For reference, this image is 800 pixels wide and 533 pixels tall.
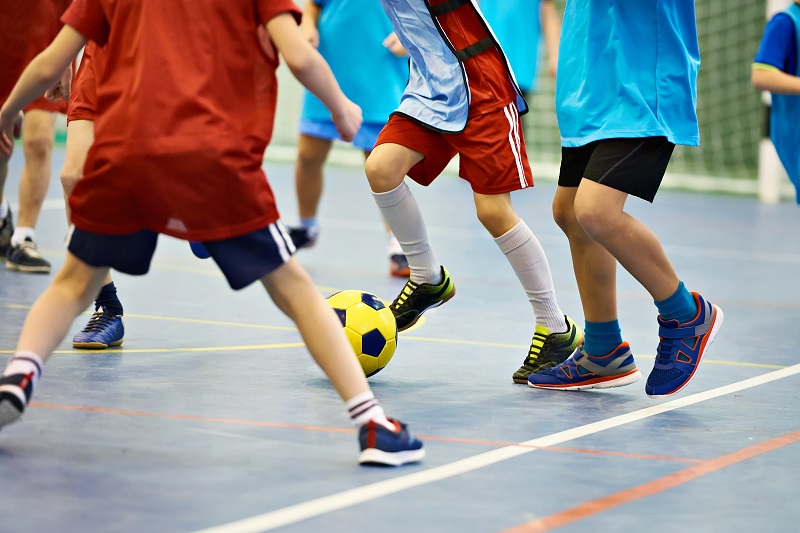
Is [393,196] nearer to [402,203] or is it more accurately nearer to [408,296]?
[402,203]

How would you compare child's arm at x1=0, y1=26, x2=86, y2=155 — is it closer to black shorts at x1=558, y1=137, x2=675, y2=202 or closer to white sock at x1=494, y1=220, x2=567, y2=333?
black shorts at x1=558, y1=137, x2=675, y2=202

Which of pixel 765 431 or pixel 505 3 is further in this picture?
pixel 505 3

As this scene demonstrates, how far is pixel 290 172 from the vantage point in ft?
41.7

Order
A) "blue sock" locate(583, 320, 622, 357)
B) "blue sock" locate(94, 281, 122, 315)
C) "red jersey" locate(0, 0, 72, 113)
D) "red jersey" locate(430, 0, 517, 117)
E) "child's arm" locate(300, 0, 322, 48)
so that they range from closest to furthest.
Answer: "blue sock" locate(583, 320, 622, 357) → "red jersey" locate(430, 0, 517, 117) → "blue sock" locate(94, 281, 122, 315) → "red jersey" locate(0, 0, 72, 113) → "child's arm" locate(300, 0, 322, 48)

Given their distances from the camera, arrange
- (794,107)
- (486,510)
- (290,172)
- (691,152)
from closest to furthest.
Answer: (486,510)
(794,107)
(290,172)
(691,152)

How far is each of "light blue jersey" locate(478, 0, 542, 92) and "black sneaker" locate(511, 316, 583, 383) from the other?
589cm

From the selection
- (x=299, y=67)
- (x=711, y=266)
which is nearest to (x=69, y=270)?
(x=299, y=67)

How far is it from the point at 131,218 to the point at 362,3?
15.2ft

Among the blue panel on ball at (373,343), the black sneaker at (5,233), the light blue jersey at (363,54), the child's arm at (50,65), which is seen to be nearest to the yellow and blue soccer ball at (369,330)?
the blue panel on ball at (373,343)

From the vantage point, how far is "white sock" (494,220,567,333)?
4309 mm

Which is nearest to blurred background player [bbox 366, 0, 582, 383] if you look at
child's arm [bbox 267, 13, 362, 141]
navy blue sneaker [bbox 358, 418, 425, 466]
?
navy blue sneaker [bbox 358, 418, 425, 466]

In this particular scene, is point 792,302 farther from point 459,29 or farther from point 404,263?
point 459,29

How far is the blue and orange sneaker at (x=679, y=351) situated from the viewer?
13.0ft

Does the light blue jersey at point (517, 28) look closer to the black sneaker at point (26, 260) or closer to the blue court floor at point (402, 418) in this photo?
the blue court floor at point (402, 418)
